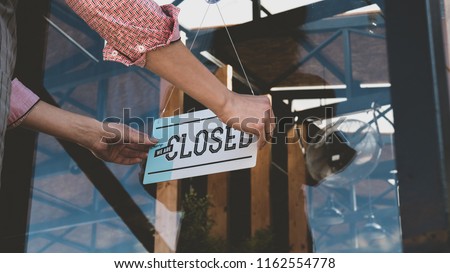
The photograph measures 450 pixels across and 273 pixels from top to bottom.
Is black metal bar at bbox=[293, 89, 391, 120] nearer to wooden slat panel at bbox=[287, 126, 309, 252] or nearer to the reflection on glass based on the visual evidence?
wooden slat panel at bbox=[287, 126, 309, 252]

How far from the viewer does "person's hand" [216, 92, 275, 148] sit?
0.94 m

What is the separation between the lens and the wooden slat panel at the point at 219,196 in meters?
2.72

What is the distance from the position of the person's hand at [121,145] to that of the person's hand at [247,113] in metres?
0.67

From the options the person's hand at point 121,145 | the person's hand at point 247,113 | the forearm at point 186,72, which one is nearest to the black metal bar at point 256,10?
the person's hand at point 121,145

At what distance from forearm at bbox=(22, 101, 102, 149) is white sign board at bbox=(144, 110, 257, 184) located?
0.26 meters

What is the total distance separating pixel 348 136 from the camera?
111 inches

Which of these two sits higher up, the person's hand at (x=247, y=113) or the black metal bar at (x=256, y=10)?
the black metal bar at (x=256, y=10)

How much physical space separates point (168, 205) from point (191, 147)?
0.75 m

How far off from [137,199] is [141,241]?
0.57ft

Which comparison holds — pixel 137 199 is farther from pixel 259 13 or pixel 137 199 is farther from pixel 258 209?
pixel 259 13

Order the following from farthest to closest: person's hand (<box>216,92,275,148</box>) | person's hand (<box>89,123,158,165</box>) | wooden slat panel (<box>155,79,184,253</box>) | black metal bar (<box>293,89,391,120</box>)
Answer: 1. black metal bar (<box>293,89,391,120</box>)
2. wooden slat panel (<box>155,79,184,253</box>)
3. person's hand (<box>89,123,158,165</box>)
4. person's hand (<box>216,92,275,148</box>)

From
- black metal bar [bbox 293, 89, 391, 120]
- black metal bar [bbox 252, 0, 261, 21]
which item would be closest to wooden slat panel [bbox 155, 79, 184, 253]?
black metal bar [bbox 252, 0, 261, 21]

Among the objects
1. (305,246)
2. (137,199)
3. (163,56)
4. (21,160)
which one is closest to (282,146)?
(305,246)

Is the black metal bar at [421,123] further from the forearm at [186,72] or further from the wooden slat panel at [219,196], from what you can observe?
the forearm at [186,72]
